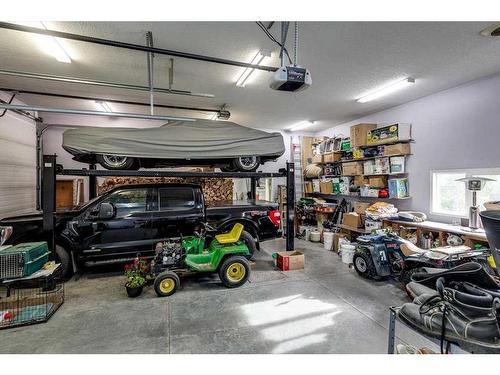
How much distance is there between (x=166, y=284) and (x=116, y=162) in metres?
2.37

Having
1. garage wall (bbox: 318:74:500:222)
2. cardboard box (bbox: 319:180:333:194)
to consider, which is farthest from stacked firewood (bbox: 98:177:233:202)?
garage wall (bbox: 318:74:500:222)

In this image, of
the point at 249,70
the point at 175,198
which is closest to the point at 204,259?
the point at 175,198

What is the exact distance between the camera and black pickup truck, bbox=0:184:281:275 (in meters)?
4.23

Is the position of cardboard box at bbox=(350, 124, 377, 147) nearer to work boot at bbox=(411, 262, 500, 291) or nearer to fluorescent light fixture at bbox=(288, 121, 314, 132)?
fluorescent light fixture at bbox=(288, 121, 314, 132)

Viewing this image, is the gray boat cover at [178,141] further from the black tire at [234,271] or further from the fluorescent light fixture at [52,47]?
the black tire at [234,271]

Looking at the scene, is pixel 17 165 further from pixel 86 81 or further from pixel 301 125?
pixel 301 125

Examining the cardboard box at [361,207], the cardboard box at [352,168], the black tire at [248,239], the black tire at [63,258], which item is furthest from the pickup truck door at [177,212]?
the cardboard box at [352,168]

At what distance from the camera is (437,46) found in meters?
3.27

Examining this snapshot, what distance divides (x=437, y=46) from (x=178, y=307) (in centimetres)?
492

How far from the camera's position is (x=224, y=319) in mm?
3059

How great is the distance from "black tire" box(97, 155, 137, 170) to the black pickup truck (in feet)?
Answer: 1.31

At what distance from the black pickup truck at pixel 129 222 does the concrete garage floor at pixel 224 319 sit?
0.53m
